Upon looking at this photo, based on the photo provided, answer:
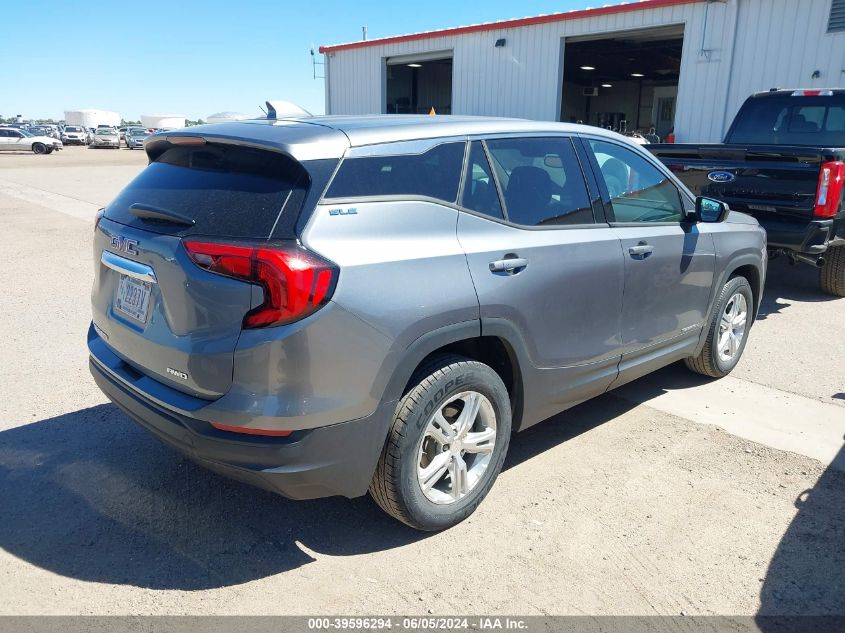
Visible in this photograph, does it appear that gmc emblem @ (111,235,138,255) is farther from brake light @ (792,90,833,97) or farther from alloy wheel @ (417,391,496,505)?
brake light @ (792,90,833,97)

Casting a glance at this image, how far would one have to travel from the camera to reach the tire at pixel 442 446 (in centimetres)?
291

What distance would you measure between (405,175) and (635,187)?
1.82 meters

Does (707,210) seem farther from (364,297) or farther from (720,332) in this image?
(364,297)

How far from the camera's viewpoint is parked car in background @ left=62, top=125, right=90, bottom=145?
59062 millimetres

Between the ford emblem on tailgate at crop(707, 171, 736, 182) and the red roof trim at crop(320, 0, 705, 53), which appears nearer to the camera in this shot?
the ford emblem on tailgate at crop(707, 171, 736, 182)

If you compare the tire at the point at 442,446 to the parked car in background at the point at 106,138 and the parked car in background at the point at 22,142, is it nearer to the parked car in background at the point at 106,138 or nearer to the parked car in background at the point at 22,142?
the parked car in background at the point at 22,142

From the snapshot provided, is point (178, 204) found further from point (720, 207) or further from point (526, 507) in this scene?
point (720, 207)

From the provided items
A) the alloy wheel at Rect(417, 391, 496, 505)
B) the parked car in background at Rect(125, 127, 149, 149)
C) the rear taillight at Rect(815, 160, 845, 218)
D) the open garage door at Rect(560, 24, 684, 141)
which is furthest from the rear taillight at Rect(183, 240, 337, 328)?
the parked car in background at Rect(125, 127, 149, 149)

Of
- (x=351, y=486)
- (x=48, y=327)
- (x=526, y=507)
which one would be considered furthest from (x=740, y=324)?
(x=48, y=327)

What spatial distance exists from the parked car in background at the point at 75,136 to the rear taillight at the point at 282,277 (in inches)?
2548

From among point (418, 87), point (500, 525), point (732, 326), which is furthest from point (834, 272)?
point (418, 87)

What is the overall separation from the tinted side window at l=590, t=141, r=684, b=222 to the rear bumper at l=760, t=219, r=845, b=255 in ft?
9.06

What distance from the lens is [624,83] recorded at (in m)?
32.8

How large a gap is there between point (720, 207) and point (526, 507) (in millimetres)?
2414
